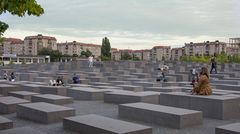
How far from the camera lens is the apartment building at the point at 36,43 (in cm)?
15625

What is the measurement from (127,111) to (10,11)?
5445 millimetres

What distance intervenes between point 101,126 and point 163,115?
2.25m

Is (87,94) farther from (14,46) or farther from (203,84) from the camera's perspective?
(14,46)

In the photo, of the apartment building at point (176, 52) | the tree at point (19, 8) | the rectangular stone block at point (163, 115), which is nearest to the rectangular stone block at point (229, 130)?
the rectangular stone block at point (163, 115)

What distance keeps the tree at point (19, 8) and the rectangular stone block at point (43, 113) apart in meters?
3.95

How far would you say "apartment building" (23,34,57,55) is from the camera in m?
156

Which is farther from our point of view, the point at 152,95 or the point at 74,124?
the point at 152,95

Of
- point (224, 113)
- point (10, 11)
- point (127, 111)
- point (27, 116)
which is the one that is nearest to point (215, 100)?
point (224, 113)

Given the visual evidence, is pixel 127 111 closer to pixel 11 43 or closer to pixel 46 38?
pixel 46 38

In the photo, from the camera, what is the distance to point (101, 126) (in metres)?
7.80

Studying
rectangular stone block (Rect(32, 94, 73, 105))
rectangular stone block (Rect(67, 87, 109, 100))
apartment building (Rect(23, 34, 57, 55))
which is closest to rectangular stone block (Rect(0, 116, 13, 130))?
rectangular stone block (Rect(32, 94, 73, 105))

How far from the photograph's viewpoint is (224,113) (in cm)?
1044

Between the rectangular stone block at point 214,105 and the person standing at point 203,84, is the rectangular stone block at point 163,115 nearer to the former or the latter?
the rectangular stone block at point 214,105

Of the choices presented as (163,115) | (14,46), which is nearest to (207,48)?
(14,46)
